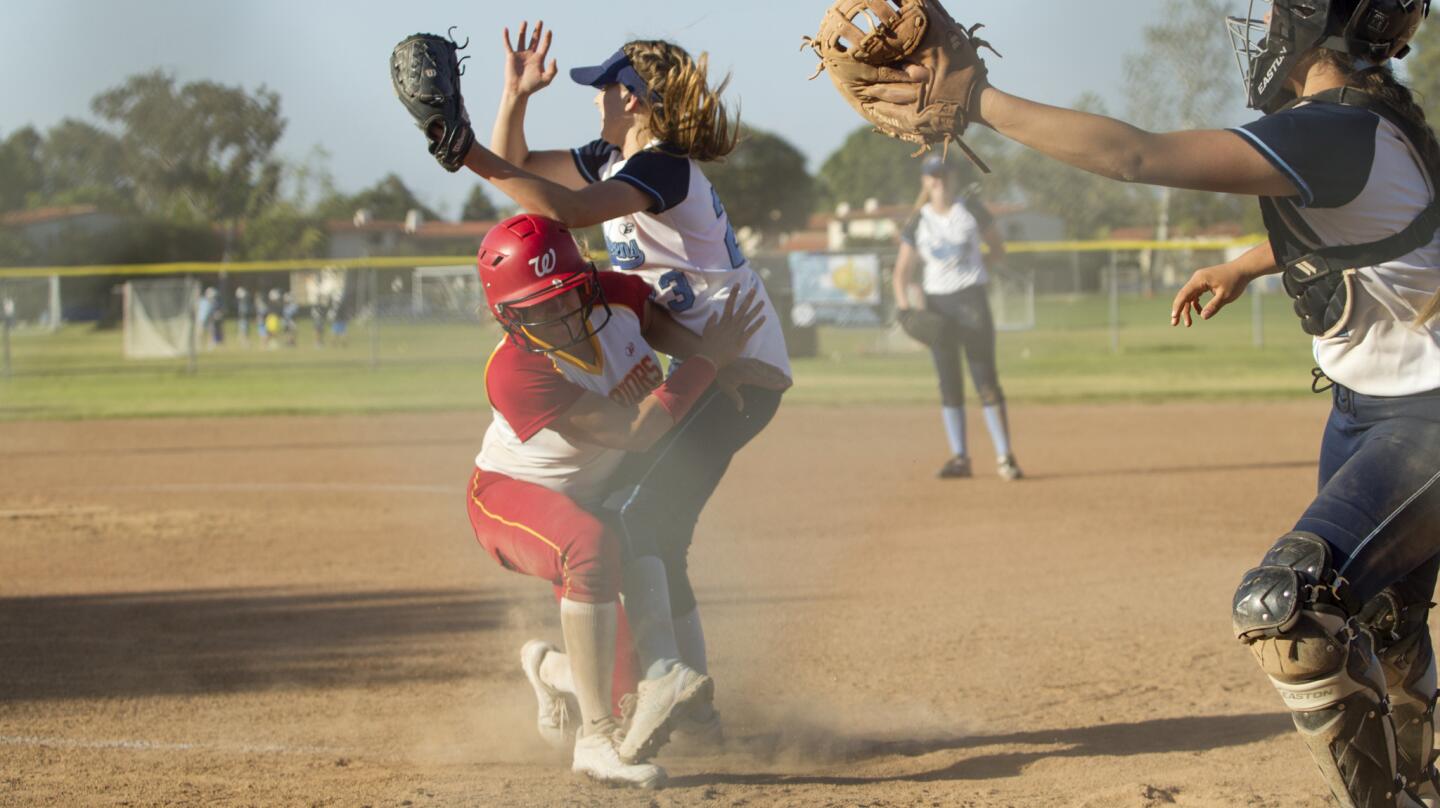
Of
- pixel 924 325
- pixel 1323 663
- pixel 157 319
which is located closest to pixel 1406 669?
pixel 1323 663

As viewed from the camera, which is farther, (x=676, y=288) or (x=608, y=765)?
(x=676, y=288)

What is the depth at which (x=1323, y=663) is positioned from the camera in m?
2.70

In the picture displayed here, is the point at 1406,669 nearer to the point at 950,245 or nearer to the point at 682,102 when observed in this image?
the point at 682,102

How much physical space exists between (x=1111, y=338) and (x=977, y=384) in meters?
17.8

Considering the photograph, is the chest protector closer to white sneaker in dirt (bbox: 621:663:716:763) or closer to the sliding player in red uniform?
the sliding player in red uniform

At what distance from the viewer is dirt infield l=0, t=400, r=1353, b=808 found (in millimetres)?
3842

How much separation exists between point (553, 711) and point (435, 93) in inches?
75.1

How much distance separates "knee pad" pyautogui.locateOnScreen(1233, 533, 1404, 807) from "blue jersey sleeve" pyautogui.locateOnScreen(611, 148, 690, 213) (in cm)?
179

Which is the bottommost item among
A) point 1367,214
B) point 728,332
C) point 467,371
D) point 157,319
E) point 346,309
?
point 467,371

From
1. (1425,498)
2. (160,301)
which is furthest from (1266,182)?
(160,301)

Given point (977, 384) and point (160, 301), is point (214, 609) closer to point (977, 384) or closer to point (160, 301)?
point (977, 384)

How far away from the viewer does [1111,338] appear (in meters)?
26.3

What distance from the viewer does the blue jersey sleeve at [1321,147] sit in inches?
98.9

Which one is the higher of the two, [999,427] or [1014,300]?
[999,427]
